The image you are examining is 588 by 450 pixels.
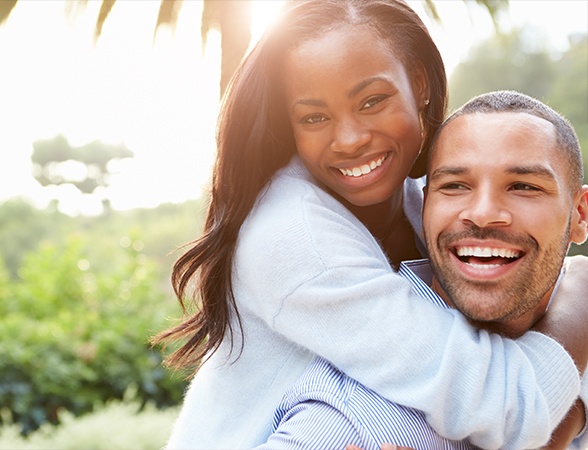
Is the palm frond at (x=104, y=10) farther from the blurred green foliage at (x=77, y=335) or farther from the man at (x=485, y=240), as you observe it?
the man at (x=485, y=240)

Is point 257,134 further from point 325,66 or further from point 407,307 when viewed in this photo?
point 407,307

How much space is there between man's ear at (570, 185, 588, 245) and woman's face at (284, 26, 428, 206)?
0.52 metres

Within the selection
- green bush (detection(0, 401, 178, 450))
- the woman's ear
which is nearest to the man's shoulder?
the woman's ear

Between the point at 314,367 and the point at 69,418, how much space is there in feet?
20.3

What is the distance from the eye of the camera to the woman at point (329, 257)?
2102 mm

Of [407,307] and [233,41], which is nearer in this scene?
[407,307]

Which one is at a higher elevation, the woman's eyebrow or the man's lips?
the woman's eyebrow

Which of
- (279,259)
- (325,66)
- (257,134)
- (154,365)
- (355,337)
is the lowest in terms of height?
(154,365)

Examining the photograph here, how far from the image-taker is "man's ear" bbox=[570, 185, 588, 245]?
2.35 metres

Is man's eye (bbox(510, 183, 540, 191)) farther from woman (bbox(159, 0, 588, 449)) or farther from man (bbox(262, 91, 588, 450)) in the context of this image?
woman (bbox(159, 0, 588, 449))

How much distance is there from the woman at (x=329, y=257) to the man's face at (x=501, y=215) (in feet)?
0.37

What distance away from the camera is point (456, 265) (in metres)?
2.28

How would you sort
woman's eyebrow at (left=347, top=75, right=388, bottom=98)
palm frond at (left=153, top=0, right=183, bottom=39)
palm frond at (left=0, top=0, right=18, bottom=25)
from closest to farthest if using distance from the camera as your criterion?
woman's eyebrow at (left=347, top=75, right=388, bottom=98), palm frond at (left=0, top=0, right=18, bottom=25), palm frond at (left=153, top=0, right=183, bottom=39)

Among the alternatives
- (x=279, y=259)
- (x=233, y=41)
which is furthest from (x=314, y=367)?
(x=233, y=41)
